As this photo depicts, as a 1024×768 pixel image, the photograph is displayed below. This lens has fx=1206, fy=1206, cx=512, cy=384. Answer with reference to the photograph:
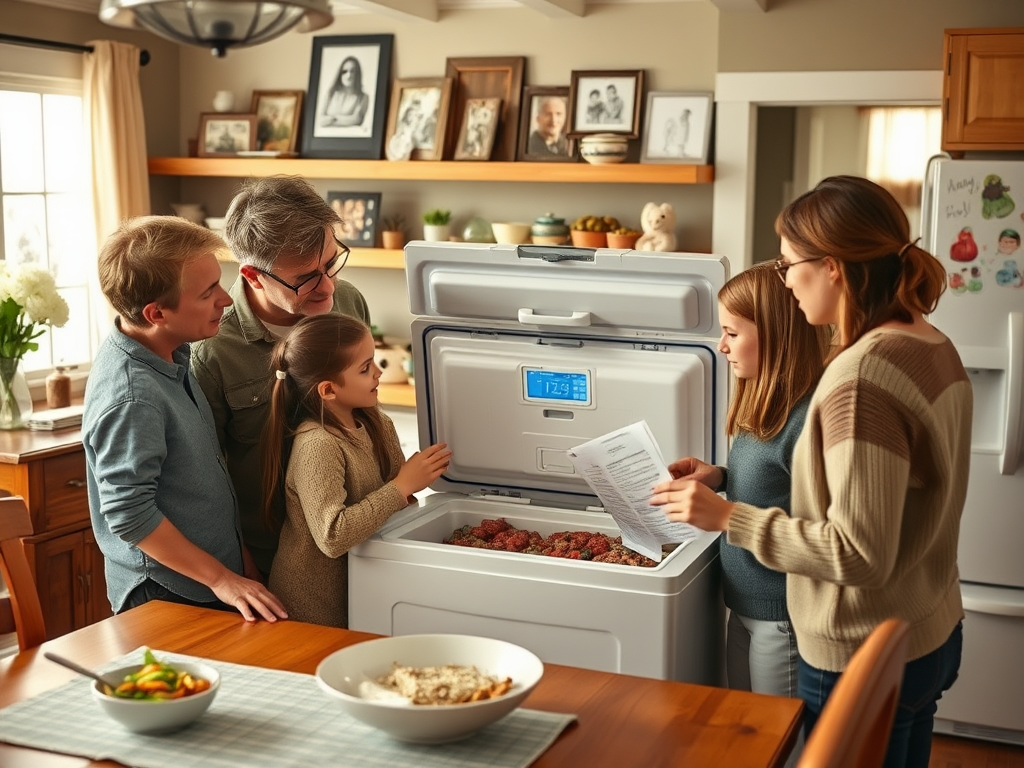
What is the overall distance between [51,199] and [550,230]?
1.84 meters

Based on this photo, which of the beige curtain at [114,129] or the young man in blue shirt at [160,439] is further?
the beige curtain at [114,129]

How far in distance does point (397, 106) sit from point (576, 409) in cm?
260

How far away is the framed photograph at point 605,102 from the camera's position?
4.14 meters

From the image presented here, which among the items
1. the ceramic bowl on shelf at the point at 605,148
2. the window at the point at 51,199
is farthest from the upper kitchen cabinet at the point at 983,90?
the window at the point at 51,199

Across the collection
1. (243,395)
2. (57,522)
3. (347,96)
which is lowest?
(57,522)

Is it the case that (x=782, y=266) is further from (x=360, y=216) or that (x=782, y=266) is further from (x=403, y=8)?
(x=360, y=216)

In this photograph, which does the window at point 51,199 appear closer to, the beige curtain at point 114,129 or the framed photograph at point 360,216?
the beige curtain at point 114,129

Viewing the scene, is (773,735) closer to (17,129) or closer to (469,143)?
(469,143)

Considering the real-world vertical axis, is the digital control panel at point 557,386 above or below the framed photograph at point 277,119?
below

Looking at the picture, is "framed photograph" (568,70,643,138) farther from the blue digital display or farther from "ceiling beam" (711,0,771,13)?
the blue digital display

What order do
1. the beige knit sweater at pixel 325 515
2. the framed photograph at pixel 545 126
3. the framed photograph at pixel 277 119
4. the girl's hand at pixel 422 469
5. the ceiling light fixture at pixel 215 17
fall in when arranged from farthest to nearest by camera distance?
1. the framed photograph at pixel 277 119
2. the framed photograph at pixel 545 126
3. the girl's hand at pixel 422 469
4. the beige knit sweater at pixel 325 515
5. the ceiling light fixture at pixel 215 17

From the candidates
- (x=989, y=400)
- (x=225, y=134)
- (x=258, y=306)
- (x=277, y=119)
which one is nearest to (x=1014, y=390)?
(x=989, y=400)

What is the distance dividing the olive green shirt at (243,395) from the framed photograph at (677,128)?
2.24m

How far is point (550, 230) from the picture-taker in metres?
4.23
